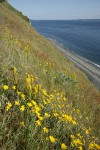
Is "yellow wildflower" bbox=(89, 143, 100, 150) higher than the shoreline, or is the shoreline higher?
"yellow wildflower" bbox=(89, 143, 100, 150)

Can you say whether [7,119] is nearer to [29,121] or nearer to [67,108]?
[29,121]

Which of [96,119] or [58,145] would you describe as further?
[96,119]

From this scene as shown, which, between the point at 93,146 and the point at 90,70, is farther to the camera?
the point at 90,70

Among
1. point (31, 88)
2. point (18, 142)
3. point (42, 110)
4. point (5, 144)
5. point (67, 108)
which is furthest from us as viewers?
point (67, 108)

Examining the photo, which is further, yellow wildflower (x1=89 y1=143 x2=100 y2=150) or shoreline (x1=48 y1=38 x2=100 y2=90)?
shoreline (x1=48 y1=38 x2=100 y2=90)

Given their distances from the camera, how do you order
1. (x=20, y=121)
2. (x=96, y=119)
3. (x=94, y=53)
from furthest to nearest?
1. (x=94, y=53)
2. (x=96, y=119)
3. (x=20, y=121)

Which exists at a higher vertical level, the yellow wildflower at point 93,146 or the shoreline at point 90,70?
the yellow wildflower at point 93,146

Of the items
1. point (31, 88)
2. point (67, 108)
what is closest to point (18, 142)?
point (31, 88)

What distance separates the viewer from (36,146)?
3.90 meters

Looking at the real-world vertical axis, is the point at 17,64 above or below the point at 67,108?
above

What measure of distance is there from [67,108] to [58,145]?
2107 millimetres

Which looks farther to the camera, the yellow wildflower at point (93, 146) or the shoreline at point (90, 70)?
the shoreline at point (90, 70)

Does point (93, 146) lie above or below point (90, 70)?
above

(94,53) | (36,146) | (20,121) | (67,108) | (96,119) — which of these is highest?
(20,121)
